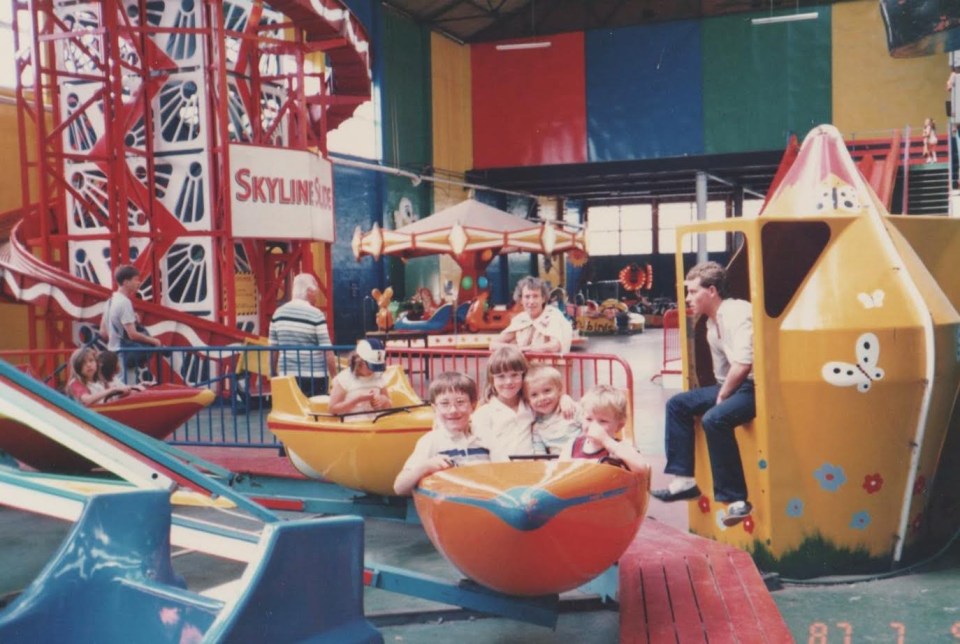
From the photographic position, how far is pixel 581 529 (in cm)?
298

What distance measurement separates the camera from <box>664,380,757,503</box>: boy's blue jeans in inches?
166

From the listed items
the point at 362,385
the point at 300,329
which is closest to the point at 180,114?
the point at 300,329

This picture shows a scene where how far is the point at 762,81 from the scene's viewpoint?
21797 mm

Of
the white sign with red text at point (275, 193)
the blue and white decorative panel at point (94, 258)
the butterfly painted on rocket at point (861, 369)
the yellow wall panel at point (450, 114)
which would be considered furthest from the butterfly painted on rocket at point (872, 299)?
the yellow wall panel at point (450, 114)

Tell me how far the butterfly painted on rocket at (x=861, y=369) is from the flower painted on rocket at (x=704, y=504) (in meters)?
0.85

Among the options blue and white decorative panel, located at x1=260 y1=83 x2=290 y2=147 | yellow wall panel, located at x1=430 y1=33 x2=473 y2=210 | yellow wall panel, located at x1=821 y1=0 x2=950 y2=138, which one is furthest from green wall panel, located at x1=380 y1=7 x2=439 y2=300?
yellow wall panel, located at x1=821 y1=0 x2=950 y2=138

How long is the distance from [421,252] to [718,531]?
12508 millimetres

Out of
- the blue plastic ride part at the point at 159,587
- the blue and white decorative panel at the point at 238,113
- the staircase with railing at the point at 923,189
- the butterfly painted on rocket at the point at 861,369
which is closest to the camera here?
the blue plastic ride part at the point at 159,587

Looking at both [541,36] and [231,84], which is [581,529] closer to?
[231,84]

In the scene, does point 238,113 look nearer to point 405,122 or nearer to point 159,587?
point 159,587

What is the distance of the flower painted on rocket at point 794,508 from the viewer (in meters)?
4.21

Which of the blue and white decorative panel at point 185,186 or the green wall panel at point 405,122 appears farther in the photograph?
the green wall panel at point 405,122

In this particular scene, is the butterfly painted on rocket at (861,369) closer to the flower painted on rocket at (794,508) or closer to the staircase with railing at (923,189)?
the flower painted on rocket at (794,508)

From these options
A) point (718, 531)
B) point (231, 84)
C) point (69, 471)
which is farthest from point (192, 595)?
point (231, 84)
